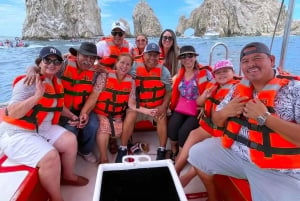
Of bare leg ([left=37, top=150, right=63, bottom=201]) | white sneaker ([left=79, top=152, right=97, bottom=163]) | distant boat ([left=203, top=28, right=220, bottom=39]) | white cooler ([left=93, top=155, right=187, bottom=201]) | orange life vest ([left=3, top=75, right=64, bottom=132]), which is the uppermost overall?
distant boat ([left=203, top=28, right=220, bottom=39])

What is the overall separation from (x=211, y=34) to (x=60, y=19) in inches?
1451

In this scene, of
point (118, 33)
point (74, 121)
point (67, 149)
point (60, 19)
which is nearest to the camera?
point (67, 149)

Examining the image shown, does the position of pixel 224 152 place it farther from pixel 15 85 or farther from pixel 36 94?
pixel 15 85

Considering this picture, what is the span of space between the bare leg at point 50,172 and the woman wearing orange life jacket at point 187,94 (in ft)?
3.94

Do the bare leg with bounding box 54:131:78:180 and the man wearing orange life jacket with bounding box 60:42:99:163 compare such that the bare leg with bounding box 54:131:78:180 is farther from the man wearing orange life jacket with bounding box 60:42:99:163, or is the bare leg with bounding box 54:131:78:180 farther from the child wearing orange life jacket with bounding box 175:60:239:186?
the child wearing orange life jacket with bounding box 175:60:239:186

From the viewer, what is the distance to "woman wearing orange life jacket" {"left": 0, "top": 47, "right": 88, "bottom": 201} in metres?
1.64

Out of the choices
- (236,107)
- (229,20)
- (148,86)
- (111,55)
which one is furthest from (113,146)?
(229,20)

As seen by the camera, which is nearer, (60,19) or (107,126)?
(107,126)

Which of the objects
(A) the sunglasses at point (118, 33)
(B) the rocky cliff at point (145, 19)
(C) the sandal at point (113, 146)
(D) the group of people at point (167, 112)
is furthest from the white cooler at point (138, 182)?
(B) the rocky cliff at point (145, 19)

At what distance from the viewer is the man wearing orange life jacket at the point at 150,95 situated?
2.48 metres

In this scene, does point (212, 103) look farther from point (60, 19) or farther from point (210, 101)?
point (60, 19)

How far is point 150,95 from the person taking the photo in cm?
259

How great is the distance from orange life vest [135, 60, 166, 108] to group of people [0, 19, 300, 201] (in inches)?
0.5

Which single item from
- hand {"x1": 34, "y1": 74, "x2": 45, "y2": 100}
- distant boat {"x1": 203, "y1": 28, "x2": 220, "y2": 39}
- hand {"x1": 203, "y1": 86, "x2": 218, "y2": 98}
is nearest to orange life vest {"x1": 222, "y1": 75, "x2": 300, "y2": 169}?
hand {"x1": 203, "y1": 86, "x2": 218, "y2": 98}
